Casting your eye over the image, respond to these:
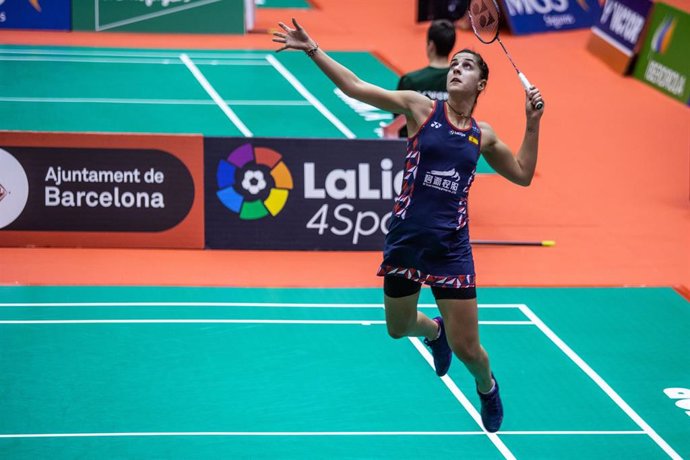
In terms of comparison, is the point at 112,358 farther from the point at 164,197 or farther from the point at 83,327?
the point at 164,197

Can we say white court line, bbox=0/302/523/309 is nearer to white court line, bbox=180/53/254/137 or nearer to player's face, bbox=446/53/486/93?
player's face, bbox=446/53/486/93

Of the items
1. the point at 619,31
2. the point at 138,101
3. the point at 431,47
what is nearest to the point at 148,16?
the point at 138,101

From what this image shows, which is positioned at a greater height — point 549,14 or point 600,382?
point 549,14

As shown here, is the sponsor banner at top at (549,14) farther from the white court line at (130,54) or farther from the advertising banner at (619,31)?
the white court line at (130,54)

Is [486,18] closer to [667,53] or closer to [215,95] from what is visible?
[215,95]

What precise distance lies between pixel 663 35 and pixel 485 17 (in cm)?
1036

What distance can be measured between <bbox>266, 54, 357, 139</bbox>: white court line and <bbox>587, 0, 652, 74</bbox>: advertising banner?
191 inches

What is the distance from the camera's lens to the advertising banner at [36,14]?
18.0m

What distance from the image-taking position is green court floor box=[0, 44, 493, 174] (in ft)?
45.3

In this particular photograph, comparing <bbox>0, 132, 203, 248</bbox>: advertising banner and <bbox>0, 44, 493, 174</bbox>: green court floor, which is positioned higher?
<bbox>0, 44, 493, 174</bbox>: green court floor

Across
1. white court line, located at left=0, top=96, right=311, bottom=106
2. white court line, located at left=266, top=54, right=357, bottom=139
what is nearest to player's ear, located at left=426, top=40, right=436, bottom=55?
white court line, located at left=266, top=54, right=357, bottom=139

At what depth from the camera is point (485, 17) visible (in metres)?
6.66

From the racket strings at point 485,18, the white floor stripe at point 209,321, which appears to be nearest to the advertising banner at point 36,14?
the white floor stripe at point 209,321

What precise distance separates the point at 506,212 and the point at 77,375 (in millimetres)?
5293
